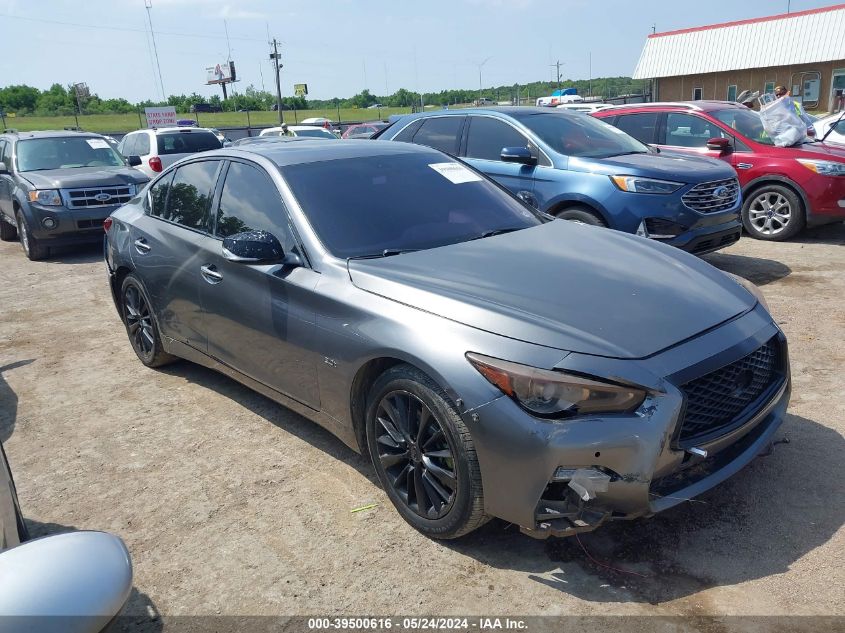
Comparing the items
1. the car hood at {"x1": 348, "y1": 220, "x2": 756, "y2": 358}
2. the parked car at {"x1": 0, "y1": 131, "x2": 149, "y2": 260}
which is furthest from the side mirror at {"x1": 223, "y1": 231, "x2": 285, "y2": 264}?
the parked car at {"x1": 0, "y1": 131, "x2": 149, "y2": 260}

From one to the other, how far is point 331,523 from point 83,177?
Result: 8.90 m

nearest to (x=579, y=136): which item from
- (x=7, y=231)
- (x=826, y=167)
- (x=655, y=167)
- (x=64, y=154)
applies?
(x=655, y=167)

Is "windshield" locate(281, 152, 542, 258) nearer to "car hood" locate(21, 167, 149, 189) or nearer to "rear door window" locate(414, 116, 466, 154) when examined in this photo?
"rear door window" locate(414, 116, 466, 154)

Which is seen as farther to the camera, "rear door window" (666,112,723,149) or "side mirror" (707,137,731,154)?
"rear door window" (666,112,723,149)

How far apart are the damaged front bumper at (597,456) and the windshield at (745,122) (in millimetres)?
7331

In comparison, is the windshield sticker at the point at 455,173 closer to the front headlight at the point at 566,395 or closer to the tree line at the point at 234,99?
the front headlight at the point at 566,395

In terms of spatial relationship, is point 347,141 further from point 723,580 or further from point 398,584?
point 723,580

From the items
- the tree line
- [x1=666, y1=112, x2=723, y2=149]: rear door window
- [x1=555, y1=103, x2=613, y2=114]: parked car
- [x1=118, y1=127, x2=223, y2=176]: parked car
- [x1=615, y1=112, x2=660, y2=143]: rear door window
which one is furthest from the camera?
the tree line

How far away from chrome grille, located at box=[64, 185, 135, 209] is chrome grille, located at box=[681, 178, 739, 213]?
7.98 metres

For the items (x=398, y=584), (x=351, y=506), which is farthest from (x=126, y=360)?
(x=398, y=584)

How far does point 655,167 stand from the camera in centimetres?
677

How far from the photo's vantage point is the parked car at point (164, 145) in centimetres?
1448

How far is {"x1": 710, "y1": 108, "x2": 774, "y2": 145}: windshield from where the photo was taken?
8.95m

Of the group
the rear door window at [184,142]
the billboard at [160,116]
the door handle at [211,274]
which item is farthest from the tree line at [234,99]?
the door handle at [211,274]
